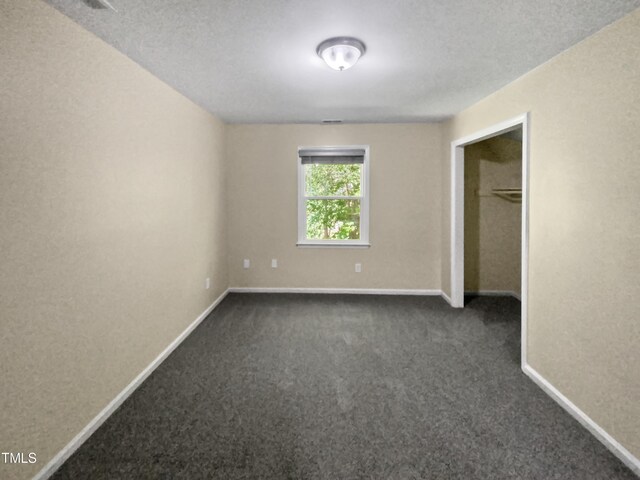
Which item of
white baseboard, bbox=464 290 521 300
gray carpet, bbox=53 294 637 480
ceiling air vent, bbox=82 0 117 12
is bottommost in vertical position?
gray carpet, bbox=53 294 637 480

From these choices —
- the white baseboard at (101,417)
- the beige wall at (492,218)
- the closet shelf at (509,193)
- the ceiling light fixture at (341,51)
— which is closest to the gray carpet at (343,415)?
the white baseboard at (101,417)

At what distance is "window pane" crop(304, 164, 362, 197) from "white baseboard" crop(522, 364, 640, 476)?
298 cm

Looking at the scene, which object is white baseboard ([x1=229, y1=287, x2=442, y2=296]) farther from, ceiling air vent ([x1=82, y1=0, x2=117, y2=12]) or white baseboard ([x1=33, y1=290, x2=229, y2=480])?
ceiling air vent ([x1=82, y1=0, x2=117, y2=12])

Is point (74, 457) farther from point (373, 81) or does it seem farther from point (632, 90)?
point (632, 90)

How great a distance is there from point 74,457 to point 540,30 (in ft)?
11.0

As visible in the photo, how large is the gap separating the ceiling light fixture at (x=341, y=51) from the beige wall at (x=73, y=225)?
4.31 feet

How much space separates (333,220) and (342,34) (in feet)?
9.84

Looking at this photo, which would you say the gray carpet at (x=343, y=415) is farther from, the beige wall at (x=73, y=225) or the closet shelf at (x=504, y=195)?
the closet shelf at (x=504, y=195)

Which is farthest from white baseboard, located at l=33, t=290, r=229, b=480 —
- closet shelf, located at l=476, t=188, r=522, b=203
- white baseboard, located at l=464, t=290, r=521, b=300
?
closet shelf, located at l=476, t=188, r=522, b=203

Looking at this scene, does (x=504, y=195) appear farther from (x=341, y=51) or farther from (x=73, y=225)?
(x=73, y=225)

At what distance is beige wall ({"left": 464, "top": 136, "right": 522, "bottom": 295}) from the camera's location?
4703 mm

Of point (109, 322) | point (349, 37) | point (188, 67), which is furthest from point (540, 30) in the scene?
point (109, 322)

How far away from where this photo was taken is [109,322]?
2.19 m

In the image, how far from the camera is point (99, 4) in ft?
5.61
